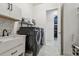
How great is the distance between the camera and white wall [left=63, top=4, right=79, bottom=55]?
259 centimetres

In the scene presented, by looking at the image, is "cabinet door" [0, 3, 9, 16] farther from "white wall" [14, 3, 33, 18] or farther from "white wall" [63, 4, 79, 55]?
"white wall" [63, 4, 79, 55]

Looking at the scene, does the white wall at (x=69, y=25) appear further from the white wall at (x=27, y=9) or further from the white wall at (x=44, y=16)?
the white wall at (x=27, y=9)

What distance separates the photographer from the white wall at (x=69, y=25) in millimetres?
2587

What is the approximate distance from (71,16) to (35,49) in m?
1.42

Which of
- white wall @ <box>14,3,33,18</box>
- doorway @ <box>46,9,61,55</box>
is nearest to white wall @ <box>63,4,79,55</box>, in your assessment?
doorway @ <box>46,9,61,55</box>

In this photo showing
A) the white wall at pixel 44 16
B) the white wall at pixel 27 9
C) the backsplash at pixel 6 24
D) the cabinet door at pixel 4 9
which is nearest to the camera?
the cabinet door at pixel 4 9

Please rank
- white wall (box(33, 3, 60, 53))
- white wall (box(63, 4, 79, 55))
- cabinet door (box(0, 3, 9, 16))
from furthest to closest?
white wall (box(33, 3, 60, 53))
white wall (box(63, 4, 79, 55))
cabinet door (box(0, 3, 9, 16))

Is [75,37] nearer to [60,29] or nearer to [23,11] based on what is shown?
[60,29]

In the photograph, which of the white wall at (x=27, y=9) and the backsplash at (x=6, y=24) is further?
the white wall at (x=27, y=9)

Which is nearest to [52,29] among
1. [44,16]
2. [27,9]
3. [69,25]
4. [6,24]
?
[44,16]

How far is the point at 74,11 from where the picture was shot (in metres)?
2.60

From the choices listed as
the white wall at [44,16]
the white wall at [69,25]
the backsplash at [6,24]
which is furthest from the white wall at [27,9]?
the white wall at [69,25]

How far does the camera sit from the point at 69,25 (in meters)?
2.68

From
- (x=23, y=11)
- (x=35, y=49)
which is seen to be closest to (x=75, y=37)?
(x=35, y=49)
